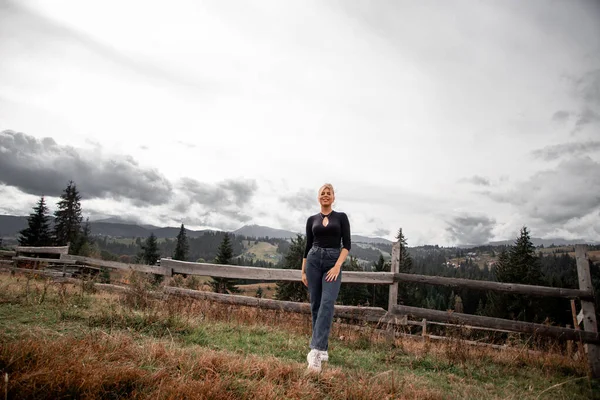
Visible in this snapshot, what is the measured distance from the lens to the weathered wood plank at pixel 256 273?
6047 mm

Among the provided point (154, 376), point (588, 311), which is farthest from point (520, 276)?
point (154, 376)

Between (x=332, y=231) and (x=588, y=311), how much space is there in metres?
4.76

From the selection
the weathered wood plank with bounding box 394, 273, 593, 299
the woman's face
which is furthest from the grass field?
the woman's face

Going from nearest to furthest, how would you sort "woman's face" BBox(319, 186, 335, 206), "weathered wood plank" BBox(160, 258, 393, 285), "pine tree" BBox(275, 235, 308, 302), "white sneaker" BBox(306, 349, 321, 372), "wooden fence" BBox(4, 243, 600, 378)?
1. "white sneaker" BBox(306, 349, 321, 372)
2. "woman's face" BBox(319, 186, 335, 206)
3. "wooden fence" BBox(4, 243, 600, 378)
4. "weathered wood plank" BBox(160, 258, 393, 285)
5. "pine tree" BBox(275, 235, 308, 302)

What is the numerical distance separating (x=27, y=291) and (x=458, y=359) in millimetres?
7960

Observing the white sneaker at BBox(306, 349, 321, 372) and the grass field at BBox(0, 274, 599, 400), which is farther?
the white sneaker at BBox(306, 349, 321, 372)

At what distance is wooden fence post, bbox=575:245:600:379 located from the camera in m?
4.76

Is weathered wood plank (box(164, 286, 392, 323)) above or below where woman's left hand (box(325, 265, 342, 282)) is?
below

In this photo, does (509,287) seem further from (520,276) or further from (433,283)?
(520,276)

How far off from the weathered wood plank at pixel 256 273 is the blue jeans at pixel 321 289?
1707 mm

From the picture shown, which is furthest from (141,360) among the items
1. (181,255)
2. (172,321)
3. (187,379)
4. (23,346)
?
(181,255)

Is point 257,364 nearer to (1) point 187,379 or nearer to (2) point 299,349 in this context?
(1) point 187,379

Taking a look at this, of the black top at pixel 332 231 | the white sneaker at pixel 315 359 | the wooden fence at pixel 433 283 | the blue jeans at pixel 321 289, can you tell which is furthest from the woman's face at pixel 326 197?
the wooden fence at pixel 433 283

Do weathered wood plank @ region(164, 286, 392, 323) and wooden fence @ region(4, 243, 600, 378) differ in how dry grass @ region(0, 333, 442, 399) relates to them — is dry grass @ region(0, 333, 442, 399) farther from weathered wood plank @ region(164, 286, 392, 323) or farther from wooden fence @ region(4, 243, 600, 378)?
weathered wood plank @ region(164, 286, 392, 323)
